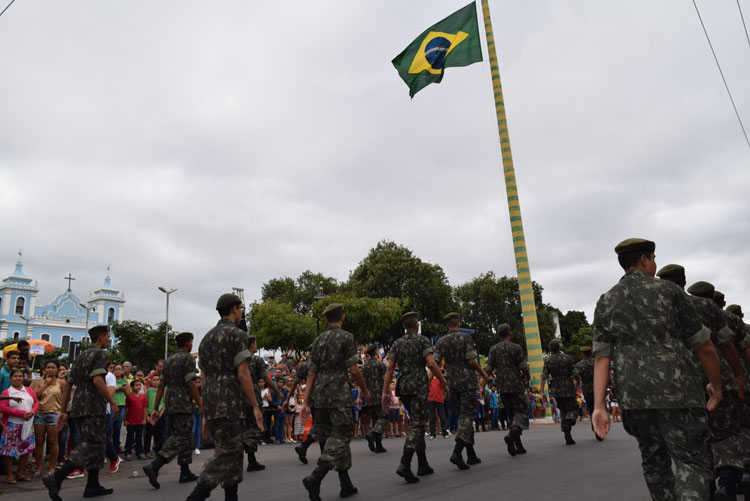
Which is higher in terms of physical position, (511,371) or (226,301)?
(226,301)

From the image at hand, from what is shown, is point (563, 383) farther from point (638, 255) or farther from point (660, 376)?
point (660, 376)

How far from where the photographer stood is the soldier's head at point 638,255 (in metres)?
3.97

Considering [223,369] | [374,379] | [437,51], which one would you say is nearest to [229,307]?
[223,369]

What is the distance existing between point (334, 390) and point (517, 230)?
1670 centimetres

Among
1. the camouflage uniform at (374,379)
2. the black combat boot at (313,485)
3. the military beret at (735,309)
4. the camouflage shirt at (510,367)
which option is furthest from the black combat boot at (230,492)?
the camouflage uniform at (374,379)

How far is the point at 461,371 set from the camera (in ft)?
26.3

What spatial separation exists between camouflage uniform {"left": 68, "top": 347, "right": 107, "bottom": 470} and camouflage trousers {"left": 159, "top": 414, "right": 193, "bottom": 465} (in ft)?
2.80

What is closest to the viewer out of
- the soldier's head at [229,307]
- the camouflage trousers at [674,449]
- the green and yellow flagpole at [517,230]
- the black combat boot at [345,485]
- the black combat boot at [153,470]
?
the camouflage trousers at [674,449]

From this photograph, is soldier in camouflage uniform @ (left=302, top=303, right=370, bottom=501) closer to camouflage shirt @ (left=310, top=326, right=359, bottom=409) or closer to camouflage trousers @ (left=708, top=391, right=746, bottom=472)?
camouflage shirt @ (left=310, top=326, right=359, bottom=409)

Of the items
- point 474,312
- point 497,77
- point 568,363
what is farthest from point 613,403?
point 474,312

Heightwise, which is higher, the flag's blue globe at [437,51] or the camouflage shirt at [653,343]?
the flag's blue globe at [437,51]

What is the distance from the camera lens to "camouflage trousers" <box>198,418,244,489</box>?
4.96 meters

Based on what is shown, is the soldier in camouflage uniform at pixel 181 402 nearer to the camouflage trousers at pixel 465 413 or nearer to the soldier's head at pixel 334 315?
the soldier's head at pixel 334 315

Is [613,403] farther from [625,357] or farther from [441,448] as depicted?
[625,357]
